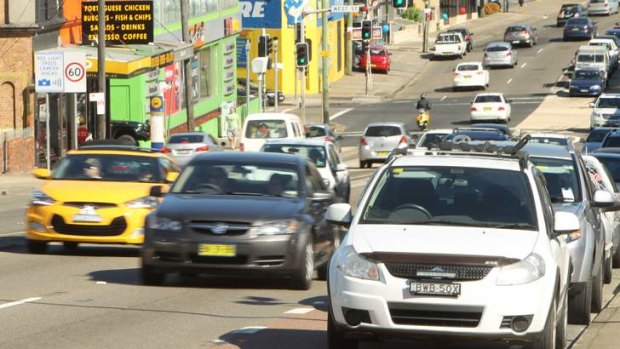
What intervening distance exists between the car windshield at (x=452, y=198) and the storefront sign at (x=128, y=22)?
42192 millimetres

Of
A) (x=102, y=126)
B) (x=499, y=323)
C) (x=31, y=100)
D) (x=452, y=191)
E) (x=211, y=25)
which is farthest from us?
(x=211, y=25)

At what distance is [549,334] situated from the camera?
11.7 metres

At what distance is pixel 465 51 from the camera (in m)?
101

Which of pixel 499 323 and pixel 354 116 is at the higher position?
pixel 499 323

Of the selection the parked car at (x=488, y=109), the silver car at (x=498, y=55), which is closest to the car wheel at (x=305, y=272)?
the parked car at (x=488, y=109)

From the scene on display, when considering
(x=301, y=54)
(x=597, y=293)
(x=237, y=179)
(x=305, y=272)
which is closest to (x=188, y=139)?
(x=301, y=54)

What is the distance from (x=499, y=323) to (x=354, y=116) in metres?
66.0

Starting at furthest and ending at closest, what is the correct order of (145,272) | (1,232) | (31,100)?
(31,100)
(1,232)
(145,272)

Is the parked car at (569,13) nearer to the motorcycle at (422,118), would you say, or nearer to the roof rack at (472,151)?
the motorcycle at (422,118)

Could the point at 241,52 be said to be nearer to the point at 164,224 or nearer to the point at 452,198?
the point at 164,224

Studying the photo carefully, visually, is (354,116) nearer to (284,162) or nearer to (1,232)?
(1,232)

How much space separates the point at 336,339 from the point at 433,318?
84 centimetres

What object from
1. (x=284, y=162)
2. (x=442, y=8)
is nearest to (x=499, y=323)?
(x=284, y=162)

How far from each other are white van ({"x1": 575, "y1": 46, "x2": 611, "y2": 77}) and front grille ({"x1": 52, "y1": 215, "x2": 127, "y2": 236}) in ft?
210
